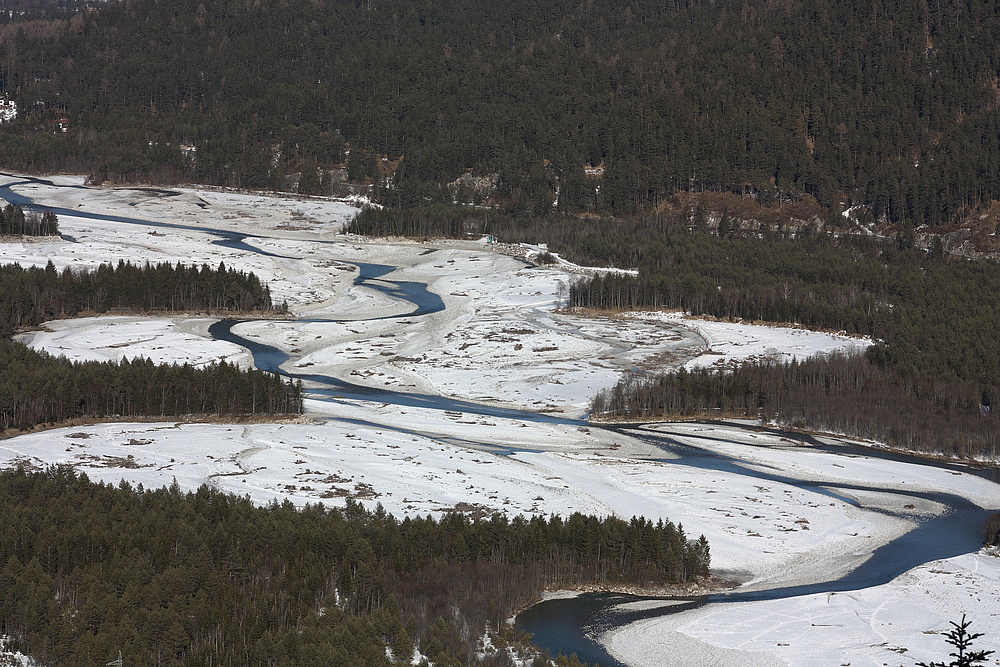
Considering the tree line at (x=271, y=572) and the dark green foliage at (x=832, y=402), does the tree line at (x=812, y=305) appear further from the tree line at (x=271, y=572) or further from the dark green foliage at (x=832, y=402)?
the tree line at (x=271, y=572)

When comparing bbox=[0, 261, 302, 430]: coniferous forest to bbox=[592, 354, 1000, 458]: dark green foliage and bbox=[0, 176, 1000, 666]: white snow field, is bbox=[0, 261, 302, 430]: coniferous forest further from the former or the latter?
bbox=[592, 354, 1000, 458]: dark green foliage

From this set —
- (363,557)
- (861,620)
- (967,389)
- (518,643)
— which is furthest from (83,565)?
(967,389)

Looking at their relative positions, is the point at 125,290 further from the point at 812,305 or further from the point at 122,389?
the point at 812,305

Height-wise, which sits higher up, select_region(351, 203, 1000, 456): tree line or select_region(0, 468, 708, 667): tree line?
select_region(351, 203, 1000, 456): tree line

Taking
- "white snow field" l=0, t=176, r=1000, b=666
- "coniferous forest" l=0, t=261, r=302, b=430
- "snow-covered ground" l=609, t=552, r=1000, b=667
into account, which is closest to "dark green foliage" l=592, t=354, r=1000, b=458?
"white snow field" l=0, t=176, r=1000, b=666

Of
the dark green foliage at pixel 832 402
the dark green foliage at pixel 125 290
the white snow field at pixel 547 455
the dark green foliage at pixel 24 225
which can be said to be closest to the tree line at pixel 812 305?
the dark green foliage at pixel 832 402

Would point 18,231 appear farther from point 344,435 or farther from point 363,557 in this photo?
point 363,557
